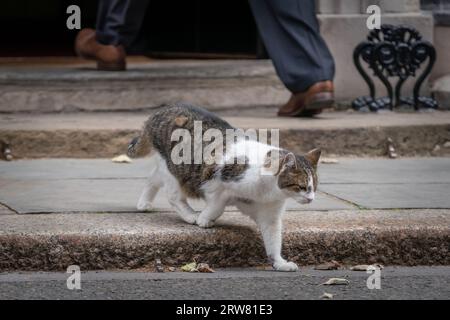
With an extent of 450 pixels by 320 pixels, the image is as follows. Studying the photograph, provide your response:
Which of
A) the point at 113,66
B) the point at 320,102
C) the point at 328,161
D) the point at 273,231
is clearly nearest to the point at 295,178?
the point at 273,231

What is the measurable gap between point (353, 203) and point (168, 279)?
1.46 metres

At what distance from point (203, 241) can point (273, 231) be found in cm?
34

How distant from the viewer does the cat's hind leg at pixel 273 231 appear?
5207mm

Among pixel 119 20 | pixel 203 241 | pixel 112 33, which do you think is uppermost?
pixel 119 20

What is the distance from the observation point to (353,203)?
6.10 meters

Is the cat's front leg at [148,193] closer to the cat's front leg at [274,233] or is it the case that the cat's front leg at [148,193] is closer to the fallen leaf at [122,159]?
the cat's front leg at [274,233]

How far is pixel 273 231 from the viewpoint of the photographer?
520 cm

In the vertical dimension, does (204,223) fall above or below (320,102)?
A: below

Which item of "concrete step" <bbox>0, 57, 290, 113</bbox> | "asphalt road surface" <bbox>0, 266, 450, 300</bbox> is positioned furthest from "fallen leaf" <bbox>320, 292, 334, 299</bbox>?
"concrete step" <bbox>0, 57, 290, 113</bbox>

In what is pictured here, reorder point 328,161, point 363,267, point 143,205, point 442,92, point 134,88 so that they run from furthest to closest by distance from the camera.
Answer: point 442,92 → point 134,88 → point 328,161 → point 143,205 → point 363,267

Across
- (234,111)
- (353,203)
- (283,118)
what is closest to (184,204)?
(353,203)

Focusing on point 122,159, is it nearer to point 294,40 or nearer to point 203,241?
point 294,40

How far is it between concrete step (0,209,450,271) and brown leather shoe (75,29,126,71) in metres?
3.76
